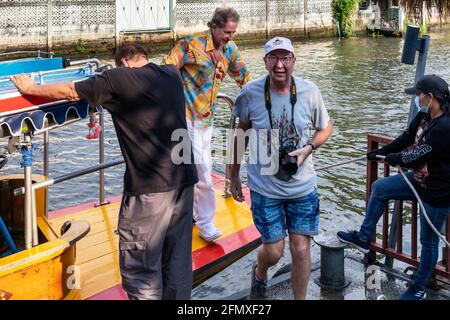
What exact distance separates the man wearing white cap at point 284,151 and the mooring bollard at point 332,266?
0.60 m

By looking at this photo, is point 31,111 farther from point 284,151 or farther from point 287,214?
point 287,214

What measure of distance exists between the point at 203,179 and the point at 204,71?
36.1 inches

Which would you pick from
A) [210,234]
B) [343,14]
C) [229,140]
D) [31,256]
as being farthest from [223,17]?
[343,14]

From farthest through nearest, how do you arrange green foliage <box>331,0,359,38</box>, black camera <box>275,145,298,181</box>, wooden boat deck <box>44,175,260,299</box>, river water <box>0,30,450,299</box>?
green foliage <box>331,0,359,38</box> → river water <box>0,30,450,299</box> → wooden boat deck <box>44,175,260,299</box> → black camera <box>275,145,298,181</box>

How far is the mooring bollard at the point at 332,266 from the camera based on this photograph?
521 cm

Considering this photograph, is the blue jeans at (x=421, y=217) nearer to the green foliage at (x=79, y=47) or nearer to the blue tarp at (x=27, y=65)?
the blue tarp at (x=27, y=65)

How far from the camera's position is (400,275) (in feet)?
17.8

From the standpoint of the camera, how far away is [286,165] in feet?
14.6

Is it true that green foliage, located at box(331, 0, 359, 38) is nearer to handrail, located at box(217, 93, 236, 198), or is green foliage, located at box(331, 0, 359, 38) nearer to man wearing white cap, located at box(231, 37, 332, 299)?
handrail, located at box(217, 93, 236, 198)

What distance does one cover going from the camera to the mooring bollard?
17.1 ft

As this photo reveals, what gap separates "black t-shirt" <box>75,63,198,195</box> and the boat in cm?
46

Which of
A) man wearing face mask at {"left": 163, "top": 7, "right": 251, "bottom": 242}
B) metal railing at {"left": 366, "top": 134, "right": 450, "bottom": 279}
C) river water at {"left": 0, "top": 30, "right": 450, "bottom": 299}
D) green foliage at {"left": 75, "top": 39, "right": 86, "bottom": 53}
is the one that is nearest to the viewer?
metal railing at {"left": 366, "top": 134, "right": 450, "bottom": 279}

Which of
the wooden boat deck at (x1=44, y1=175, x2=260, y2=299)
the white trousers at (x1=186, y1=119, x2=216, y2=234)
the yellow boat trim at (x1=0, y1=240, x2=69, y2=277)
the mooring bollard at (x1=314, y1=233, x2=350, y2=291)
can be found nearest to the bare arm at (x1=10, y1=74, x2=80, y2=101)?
the yellow boat trim at (x1=0, y1=240, x2=69, y2=277)
